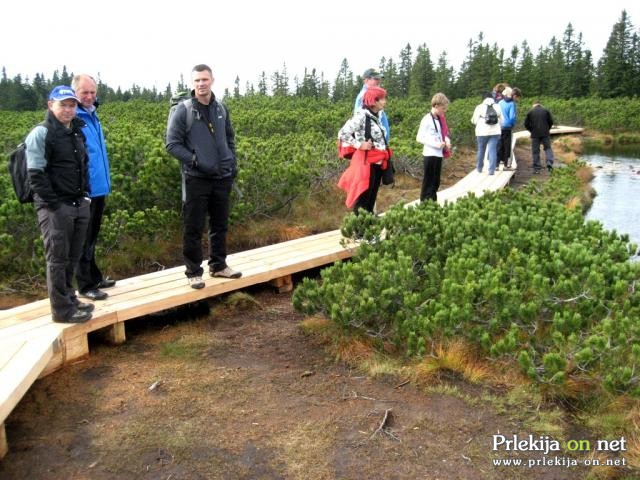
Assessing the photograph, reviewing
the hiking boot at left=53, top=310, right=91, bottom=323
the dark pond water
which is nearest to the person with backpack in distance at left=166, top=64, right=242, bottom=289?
the hiking boot at left=53, top=310, right=91, bottom=323

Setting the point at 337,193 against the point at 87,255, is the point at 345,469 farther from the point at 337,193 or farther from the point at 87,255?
the point at 337,193

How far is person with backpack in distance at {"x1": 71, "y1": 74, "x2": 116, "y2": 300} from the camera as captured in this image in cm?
477

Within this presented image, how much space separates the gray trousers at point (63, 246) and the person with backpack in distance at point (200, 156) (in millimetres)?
943

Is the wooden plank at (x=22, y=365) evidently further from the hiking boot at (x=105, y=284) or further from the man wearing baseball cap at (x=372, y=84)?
the man wearing baseball cap at (x=372, y=84)

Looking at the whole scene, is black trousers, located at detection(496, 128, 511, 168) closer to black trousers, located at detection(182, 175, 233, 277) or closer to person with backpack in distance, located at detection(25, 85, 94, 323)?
black trousers, located at detection(182, 175, 233, 277)

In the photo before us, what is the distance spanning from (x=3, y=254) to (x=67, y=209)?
2084mm

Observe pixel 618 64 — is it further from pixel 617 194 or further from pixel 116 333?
pixel 116 333

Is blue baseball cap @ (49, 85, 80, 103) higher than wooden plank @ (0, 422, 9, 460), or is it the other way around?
blue baseball cap @ (49, 85, 80, 103)

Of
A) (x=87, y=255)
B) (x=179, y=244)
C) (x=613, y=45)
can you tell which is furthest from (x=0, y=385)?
(x=613, y=45)

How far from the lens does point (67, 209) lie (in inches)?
171

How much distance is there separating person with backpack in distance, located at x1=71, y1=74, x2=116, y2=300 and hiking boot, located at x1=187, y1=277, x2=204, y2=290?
0.72 meters

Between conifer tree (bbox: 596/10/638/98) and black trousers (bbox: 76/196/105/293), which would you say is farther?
conifer tree (bbox: 596/10/638/98)

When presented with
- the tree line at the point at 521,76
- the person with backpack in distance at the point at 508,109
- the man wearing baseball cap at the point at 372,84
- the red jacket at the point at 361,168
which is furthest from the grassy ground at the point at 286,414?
the tree line at the point at 521,76

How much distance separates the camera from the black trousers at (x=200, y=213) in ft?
17.3
